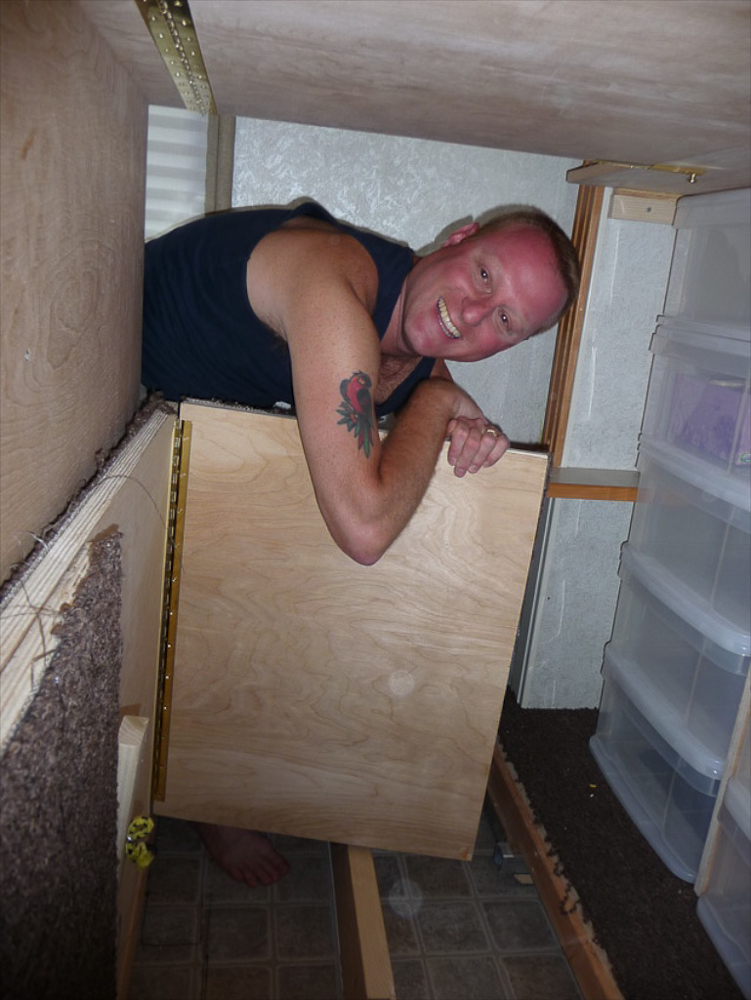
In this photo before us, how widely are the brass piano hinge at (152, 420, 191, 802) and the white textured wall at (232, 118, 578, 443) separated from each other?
775 mm

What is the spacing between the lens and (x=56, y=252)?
0.58 meters

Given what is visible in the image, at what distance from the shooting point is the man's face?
1.12 m

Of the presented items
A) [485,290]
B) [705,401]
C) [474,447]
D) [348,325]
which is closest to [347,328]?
[348,325]

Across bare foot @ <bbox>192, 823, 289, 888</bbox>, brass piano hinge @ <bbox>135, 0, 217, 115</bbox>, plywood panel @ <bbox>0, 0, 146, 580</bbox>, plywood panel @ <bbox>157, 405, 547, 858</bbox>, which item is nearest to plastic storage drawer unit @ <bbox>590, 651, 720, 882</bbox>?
plywood panel @ <bbox>157, 405, 547, 858</bbox>

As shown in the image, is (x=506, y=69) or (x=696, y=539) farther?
(x=696, y=539)

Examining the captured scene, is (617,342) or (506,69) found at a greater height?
(506,69)

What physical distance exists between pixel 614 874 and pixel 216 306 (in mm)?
1159

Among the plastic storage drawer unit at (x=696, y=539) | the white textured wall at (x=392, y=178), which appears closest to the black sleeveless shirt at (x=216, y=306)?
the white textured wall at (x=392, y=178)

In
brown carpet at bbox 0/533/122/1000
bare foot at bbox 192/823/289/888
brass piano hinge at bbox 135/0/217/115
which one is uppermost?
brass piano hinge at bbox 135/0/217/115

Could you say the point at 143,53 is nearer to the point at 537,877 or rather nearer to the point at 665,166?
the point at 665,166

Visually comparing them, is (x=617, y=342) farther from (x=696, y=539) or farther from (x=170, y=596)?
(x=170, y=596)

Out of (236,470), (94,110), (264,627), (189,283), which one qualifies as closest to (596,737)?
(264,627)

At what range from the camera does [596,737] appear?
1.61 m

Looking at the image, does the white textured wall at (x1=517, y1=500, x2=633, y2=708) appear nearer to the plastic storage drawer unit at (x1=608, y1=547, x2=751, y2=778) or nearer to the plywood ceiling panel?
the plastic storage drawer unit at (x1=608, y1=547, x2=751, y2=778)
